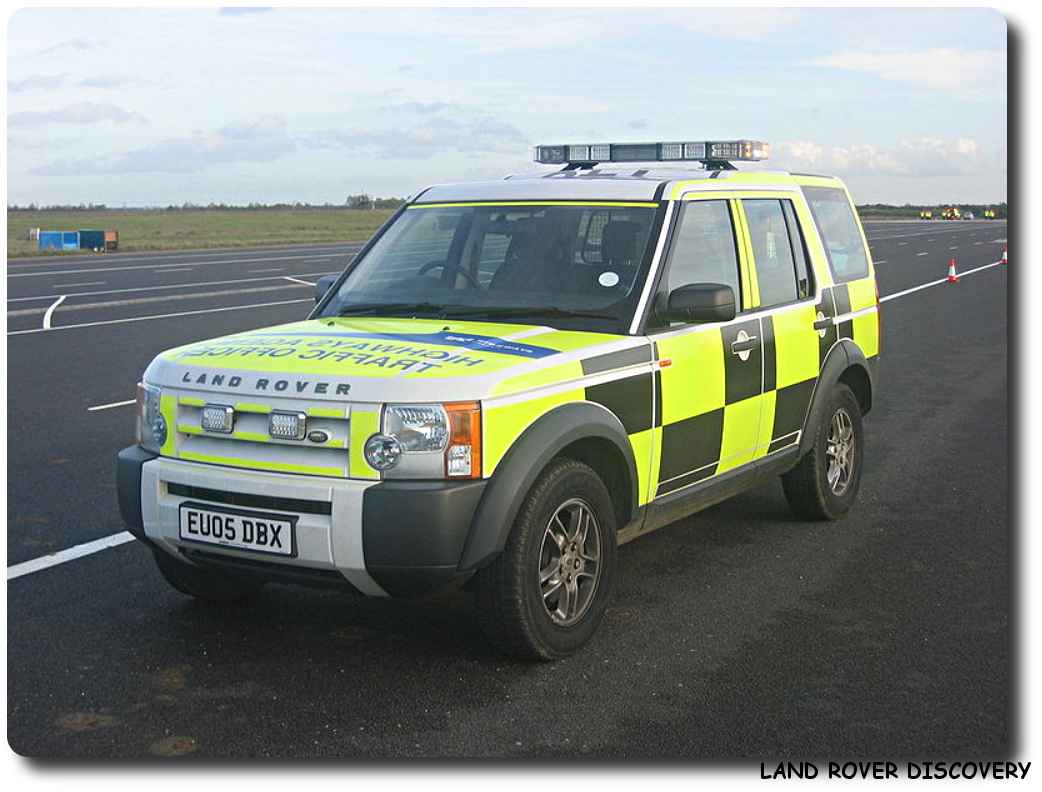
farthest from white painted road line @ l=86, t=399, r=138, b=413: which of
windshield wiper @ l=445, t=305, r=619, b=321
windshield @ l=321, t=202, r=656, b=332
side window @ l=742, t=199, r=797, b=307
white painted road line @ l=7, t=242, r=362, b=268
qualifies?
white painted road line @ l=7, t=242, r=362, b=268

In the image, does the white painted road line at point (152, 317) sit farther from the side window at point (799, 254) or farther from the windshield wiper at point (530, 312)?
the windshield wiper at point (530, 312)

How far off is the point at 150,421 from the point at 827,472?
3835mm

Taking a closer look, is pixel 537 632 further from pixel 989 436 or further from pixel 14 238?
pixel 14 238

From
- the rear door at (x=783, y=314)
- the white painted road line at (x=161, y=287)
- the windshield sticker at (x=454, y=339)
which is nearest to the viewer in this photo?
the windshield sticker at (x=454, y=339)

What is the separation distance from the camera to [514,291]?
6.04m

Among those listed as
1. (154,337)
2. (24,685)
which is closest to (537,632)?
(24,685)

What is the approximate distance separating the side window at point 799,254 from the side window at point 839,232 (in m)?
0.29

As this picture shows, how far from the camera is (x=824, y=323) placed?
734 centimetres

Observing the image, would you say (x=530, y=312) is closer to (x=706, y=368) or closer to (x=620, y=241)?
(x=620, y=241)

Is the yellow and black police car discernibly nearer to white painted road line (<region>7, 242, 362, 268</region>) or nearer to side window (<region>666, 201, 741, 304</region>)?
side window (<region>666, 201, 741, 304</region>)

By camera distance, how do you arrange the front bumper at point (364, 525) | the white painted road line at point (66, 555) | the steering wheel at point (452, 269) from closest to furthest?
the front bumper at point (364, 525) < the steering wheel at point (452, 269) < the white painted road line at point (66, 555)

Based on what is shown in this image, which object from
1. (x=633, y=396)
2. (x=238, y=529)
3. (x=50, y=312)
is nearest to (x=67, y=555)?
(x=238, y=529)

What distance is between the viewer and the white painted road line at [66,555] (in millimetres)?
6332

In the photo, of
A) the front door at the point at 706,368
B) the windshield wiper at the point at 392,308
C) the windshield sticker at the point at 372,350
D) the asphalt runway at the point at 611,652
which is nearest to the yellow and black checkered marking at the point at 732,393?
the front door at the point at 706,368
